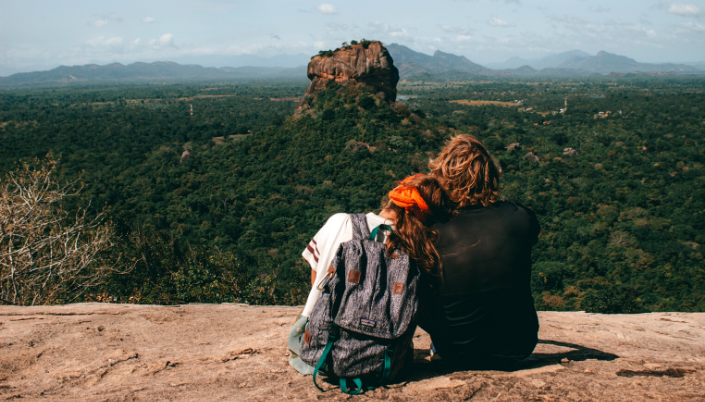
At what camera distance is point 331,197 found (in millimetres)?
25672

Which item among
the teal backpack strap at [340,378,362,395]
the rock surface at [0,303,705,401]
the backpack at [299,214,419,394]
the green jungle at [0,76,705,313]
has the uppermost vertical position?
the backpack at [299,214,419,394]

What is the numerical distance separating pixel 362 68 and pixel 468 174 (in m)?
29.5

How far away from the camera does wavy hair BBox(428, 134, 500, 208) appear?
109 inches

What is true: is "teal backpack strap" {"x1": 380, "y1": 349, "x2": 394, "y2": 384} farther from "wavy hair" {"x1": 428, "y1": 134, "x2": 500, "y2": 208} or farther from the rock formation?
the rock formation

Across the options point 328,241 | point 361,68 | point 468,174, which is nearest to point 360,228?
point 328,241

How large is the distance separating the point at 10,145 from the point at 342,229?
51.1 metres

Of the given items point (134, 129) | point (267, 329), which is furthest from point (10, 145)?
point (267, 329)

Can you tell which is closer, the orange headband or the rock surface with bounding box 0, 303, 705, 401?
the orange headband

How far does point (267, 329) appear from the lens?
4535 millimetres

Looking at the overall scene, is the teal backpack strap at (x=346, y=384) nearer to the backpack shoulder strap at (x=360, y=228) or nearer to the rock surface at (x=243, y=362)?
the rock surface at (x=243, y=362)

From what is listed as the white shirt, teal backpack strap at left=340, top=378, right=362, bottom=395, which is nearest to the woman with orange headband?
the white shirt

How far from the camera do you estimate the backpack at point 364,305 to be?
2.54 m

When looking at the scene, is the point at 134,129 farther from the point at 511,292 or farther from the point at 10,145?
the point at 511,292

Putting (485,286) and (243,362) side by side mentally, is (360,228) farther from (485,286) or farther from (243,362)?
(243,362)
